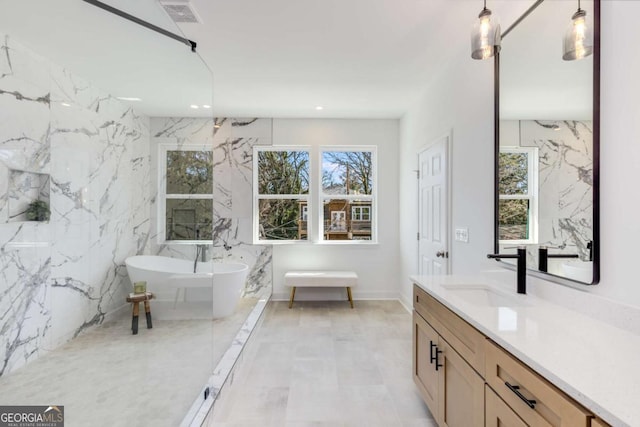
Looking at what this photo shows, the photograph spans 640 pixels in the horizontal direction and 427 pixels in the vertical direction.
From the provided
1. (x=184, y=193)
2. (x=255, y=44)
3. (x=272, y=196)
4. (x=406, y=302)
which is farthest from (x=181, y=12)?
(x=406, y=302)

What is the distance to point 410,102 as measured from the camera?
3.76 m

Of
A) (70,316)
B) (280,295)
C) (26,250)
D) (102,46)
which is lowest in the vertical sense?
(280,295)

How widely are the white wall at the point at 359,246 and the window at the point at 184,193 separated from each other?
4.73ft

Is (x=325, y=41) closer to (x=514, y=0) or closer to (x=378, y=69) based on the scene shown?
(x=378, y=69)

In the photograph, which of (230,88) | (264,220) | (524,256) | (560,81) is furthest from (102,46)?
(524,256)

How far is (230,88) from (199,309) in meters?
2.39

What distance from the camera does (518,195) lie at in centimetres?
174

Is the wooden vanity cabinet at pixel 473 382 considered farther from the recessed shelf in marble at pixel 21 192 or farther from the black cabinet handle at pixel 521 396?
the recessed shelf in marble at pixel 21 192

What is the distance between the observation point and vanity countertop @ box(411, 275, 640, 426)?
701 mm

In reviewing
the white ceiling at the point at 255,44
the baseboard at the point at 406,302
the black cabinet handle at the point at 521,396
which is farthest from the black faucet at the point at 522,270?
the baseboard at the point at 406,302

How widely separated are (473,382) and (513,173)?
119cm

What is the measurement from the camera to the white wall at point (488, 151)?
1129 millimetres

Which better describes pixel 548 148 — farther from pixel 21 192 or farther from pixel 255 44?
pixel 21 192

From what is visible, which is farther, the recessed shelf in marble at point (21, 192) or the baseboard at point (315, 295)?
the baseboard at point (315, 295)
